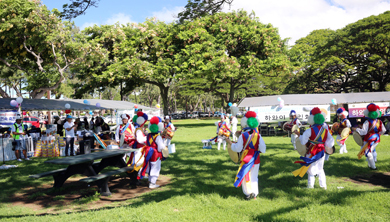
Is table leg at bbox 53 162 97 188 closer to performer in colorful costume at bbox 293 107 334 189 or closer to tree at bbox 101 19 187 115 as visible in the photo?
performer in colorful costume at bbox 293 107 334 189

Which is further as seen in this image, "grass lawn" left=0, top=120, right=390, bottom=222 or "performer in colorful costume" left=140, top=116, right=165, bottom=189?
"performer in colorful costume" left=140, top=116, right=165, bottom=189

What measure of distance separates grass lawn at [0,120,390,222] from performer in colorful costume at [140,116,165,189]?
44 cm

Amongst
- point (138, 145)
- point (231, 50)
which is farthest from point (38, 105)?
point (231, 50)

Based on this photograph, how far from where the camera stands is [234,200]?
5203 mm

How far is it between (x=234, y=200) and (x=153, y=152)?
2.31 m

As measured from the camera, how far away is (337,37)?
2662 cm

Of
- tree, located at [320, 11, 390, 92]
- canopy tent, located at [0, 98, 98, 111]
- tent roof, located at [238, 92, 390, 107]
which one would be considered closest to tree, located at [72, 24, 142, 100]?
canopy tent, located at [0, 98, 98, 111]

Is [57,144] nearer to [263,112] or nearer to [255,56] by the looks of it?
[263,112]

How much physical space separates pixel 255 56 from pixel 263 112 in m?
7.97

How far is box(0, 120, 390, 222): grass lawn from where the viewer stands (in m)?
4.44

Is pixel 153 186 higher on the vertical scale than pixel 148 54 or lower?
lower

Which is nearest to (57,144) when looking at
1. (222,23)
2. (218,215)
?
(218,215)

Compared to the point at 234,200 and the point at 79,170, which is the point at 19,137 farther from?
the point at 234,200

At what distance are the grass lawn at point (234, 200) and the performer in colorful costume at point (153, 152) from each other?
0.44m
